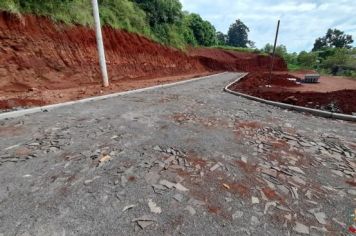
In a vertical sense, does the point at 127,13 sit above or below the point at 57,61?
above

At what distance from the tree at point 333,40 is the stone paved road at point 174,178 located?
83.0 metres

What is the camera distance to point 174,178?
2.86m

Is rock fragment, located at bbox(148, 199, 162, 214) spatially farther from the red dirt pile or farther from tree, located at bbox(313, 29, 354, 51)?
tree, located at bbox(313, 29, 354, 51)

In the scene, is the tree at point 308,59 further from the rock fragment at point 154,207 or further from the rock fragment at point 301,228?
the rock fragment at point 154,207

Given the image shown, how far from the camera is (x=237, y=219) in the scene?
85.7 inches

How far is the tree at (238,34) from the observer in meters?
78.7

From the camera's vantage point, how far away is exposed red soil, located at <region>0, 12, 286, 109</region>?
27.3ft

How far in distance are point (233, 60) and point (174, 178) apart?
124 ft

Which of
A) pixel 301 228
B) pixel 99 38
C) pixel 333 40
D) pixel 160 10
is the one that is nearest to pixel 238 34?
pixel 333 40

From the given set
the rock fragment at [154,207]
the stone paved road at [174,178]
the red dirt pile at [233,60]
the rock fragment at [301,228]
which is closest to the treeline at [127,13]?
the red dirt pile at [233,60]

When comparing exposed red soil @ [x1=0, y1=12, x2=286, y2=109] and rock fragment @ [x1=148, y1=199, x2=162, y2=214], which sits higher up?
exposed red soil @ [x1=0, y1=12, x2=286, y2=109]

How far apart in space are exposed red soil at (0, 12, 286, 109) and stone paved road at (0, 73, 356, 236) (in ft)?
12.7

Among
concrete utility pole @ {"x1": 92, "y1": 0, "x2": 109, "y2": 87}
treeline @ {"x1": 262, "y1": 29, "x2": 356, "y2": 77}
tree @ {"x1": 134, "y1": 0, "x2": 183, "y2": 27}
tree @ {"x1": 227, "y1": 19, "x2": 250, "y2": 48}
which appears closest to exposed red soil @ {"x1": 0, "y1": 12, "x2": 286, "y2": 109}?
concrete utility pole @ {"x1": 92, "y1": 0, "x2": 109, "y2": 87}

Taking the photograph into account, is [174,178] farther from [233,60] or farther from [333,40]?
[333,40]
